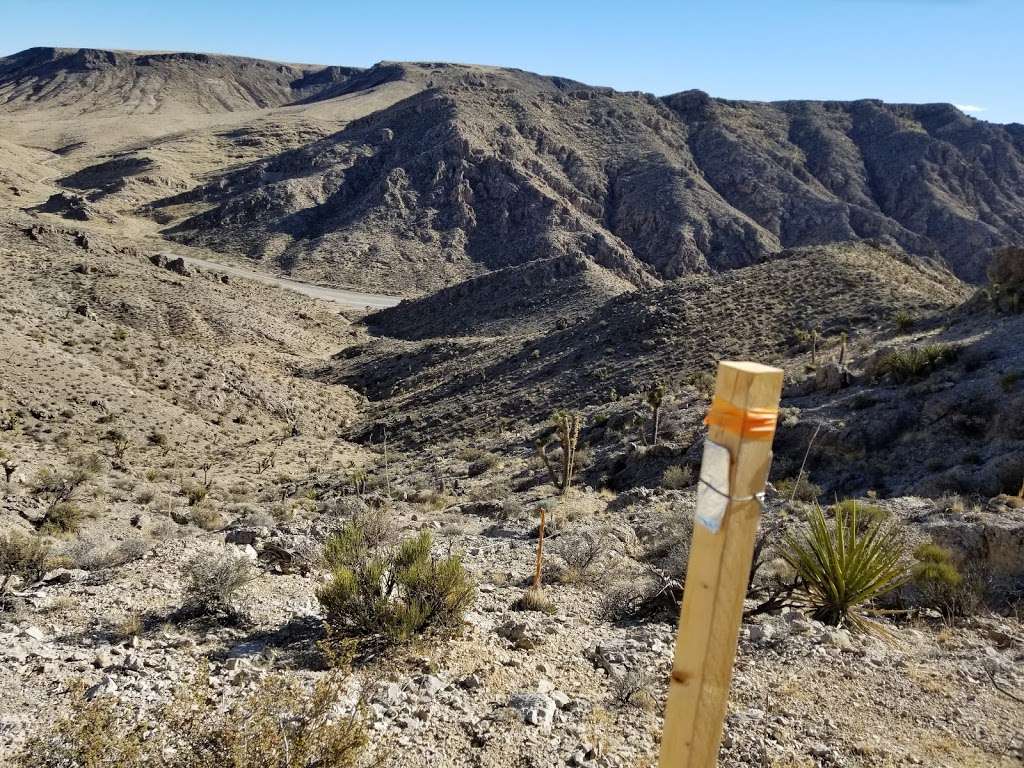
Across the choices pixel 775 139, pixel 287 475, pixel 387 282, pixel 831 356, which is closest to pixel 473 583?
pixel 287 475

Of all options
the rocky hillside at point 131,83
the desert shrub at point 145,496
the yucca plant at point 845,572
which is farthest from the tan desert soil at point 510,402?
the rocky hillside at point 131,83

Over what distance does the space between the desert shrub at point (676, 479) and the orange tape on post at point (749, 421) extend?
13.1m

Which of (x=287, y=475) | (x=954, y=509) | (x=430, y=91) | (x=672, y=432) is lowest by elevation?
(x=287, y=475)

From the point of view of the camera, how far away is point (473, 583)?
22.5ft

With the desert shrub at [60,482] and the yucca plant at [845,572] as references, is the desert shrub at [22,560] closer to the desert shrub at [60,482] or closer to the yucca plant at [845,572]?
the desert shrub at [60,482]

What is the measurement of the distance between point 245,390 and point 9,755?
94.8ft

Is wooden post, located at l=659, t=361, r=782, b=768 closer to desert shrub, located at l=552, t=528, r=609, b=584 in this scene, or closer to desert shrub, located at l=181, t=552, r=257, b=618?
desert shrub, located at l=181, t=552, r=257, b=618

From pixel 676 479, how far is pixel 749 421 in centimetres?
1337

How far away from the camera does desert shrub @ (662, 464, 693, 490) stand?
1502cm

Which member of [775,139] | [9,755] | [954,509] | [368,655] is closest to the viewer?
[9,755]

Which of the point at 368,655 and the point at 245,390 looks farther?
the point at 245,390

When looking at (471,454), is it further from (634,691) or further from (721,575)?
(721,575)

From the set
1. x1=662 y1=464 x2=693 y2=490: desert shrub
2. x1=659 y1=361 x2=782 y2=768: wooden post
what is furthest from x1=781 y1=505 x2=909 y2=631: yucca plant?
x1=662 y1=464 x2=693 y2=490: desert shrub

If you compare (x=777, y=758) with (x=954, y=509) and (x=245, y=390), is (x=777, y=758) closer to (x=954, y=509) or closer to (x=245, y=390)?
(x=954, y=509)
